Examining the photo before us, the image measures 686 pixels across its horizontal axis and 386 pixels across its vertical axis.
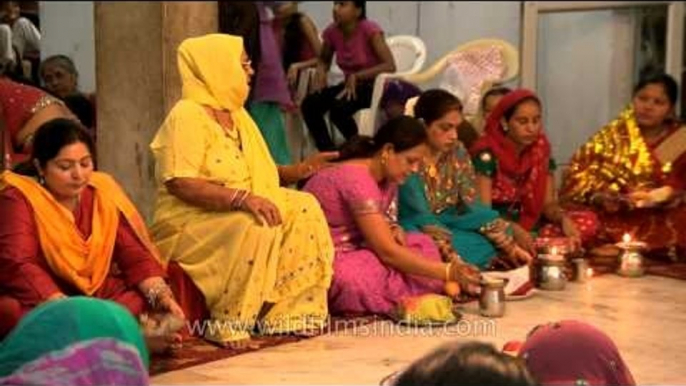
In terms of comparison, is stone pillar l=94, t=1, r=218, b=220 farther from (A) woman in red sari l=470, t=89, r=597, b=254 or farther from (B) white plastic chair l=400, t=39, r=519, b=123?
(B) white plastic chair l=400, t=39, r=519, b=123

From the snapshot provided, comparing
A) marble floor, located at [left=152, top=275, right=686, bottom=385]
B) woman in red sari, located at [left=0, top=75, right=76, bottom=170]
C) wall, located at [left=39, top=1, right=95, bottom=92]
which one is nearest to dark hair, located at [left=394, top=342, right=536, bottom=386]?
marble floor, located at [left=152, top=275, right=686, bottom=385]

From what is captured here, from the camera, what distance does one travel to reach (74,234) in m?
3.63

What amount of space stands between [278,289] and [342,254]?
445 millimetres

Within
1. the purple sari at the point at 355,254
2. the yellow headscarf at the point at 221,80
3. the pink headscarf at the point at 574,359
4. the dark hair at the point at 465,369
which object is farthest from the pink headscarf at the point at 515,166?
the dark hair at the point at 465,369

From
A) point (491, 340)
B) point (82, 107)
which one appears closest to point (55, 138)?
point (491, 340)

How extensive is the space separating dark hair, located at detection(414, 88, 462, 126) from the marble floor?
86cm

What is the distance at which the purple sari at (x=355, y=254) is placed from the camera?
436 centimetres

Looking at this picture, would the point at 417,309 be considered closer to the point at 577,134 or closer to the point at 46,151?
the point at 46,151

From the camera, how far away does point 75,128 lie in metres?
3.55

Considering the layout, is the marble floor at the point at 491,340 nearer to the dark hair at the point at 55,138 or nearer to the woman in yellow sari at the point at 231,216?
the woman in yellow sari at the point at 231,216

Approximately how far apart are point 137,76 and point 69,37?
1231 millimetres

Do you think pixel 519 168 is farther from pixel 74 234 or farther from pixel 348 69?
pixel 74 234

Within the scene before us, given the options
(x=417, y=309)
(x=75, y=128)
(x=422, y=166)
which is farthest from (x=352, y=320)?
(x=75, y=128)

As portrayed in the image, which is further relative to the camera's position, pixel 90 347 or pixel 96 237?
pixel 96 237
